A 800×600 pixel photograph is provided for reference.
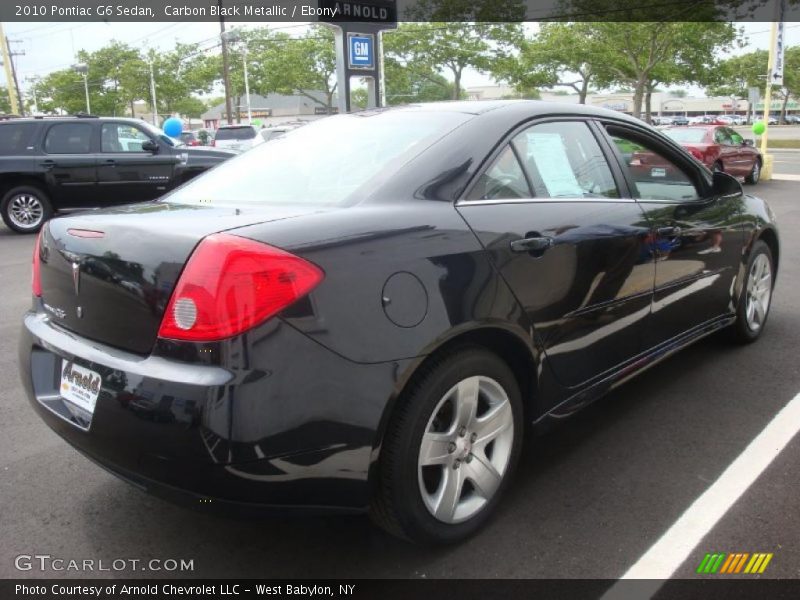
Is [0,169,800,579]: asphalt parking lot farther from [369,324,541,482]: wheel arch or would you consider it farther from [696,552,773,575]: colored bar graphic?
[369,324,541,482]: wheel arch

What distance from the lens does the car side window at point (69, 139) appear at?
10578mm

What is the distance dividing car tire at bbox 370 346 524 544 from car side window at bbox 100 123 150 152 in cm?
1015

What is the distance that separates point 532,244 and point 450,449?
31.9 inches

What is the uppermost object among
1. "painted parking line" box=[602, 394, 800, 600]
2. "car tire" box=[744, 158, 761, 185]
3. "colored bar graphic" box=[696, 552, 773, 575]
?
"car tire" box=[744, 158, 761, 185]

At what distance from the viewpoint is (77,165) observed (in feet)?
35.0

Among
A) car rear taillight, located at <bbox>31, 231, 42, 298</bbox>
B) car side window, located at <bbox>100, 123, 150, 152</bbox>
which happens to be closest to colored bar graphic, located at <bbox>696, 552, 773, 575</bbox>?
car rear taillight, located at <bbox>31, 231, 42, 298</bbox>

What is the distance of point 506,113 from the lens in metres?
2.81

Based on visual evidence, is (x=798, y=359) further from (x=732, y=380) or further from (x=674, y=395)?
(x=674, y=395)

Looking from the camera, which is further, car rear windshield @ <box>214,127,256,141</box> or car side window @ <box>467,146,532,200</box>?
car rear windshield @ <box>214,127,256,141</box>

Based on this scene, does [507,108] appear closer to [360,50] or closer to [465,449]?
[465,449]

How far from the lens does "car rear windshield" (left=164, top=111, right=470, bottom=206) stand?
8.32 feet

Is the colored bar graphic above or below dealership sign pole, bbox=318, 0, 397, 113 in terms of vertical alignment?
below

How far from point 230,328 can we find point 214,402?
8.0 inches

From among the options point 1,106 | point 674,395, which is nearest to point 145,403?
point 674,395
